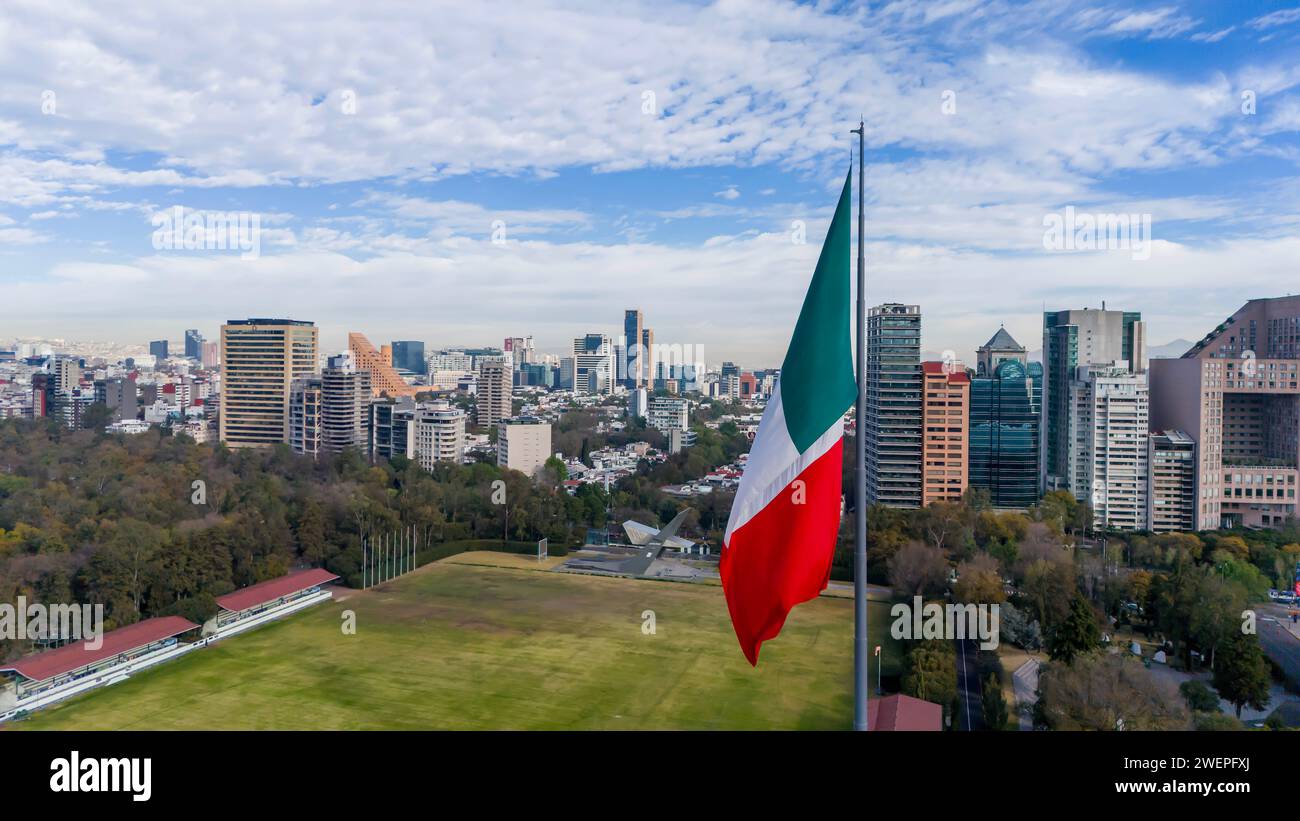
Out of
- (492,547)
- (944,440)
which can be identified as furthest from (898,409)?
(492,547)

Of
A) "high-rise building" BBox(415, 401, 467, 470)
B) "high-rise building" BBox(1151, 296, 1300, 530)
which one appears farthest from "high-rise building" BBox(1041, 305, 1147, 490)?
"high-rise building" BBox(415, 401, 467, 470)

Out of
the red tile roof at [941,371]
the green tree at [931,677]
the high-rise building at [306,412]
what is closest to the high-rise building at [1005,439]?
the red tile roof at [941,371]

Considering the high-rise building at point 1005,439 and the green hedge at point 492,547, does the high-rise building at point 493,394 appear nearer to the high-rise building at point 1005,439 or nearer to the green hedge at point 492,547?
the green hedge at point 492,547

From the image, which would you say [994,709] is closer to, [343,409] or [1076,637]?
[1076,637]

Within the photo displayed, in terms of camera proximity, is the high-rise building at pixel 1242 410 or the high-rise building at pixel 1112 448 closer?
the high-rise building at pixel 1242 410

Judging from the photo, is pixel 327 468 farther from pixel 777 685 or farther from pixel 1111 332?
pixel 1111 332

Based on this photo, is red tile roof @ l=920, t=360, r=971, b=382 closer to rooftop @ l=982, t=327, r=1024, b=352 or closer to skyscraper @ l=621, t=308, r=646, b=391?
rooftop @ l=982, t=327, r=1024, b=352
